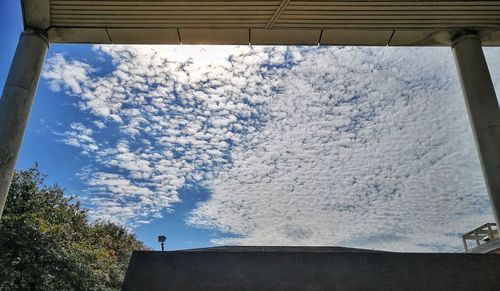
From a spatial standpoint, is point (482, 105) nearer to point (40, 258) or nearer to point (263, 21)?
point (263, 21)

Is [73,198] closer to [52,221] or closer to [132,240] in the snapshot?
[52,221]

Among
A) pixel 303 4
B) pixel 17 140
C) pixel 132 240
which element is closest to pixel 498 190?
pixel 303 4

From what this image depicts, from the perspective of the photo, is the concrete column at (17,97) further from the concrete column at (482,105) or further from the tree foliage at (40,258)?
the concrete column at (482,105)

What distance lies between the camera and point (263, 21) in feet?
31.4

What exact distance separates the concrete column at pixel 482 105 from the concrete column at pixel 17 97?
11.2 meters

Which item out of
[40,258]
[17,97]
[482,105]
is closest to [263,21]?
[482,105]

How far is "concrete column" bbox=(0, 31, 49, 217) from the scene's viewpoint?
816cm

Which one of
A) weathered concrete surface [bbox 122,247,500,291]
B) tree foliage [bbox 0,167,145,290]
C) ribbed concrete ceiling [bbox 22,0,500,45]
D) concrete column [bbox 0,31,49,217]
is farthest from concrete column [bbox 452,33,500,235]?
tree foliage [bbox 0,167,145,290]

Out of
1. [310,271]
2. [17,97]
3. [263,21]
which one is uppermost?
[263,21]

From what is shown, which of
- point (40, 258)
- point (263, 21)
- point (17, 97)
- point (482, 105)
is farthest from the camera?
point (40, 258)

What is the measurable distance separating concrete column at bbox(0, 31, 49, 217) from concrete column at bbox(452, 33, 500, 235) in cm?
1125

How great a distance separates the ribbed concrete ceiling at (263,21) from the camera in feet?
29.4

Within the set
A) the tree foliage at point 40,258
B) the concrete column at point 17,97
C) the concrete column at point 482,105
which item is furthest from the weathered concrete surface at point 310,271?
the tree foliage at point 40,258

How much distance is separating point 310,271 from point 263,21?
6.52m
